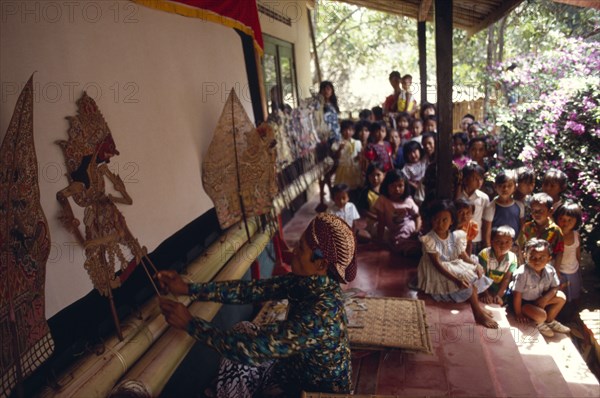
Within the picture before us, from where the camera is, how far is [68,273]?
2.15 meters

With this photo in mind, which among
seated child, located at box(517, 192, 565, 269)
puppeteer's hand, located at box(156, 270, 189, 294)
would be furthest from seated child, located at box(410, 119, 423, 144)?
puppeteer's hand, located at box(156, 270, 189, 294)

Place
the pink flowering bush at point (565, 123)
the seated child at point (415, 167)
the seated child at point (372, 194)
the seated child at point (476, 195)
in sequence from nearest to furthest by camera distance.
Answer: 1. the seated child at point (476, 195)
2. the pink flowering bush at point (565, 123)
3. the seated child at point (372, 194)
4. the seated child at point (415, 167)

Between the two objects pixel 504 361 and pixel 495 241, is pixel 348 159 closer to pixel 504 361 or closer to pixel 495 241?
pixel 495 241

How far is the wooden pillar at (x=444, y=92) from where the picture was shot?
481cm

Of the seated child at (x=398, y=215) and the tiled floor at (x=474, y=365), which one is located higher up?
the seated child at (x=398, y=215)

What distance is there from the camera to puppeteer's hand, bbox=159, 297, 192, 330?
2.24 meters

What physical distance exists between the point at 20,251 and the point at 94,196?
25.7 inches

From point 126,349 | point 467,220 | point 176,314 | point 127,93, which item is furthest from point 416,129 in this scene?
point 126,349

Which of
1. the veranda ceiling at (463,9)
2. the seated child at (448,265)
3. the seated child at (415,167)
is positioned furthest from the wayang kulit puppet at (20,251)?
the veranda ceiling at (463,9)

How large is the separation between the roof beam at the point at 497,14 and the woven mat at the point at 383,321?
490 cm

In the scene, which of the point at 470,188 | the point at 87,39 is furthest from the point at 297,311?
the point at 470,188

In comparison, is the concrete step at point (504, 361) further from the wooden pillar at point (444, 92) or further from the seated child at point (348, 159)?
the seated child at point (348, 159)

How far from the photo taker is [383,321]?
12.7 feet

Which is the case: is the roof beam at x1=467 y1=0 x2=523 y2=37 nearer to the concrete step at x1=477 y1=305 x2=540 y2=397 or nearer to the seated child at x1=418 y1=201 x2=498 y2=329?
the seated child at x1=418 y1=201 x2=498 y2=329
